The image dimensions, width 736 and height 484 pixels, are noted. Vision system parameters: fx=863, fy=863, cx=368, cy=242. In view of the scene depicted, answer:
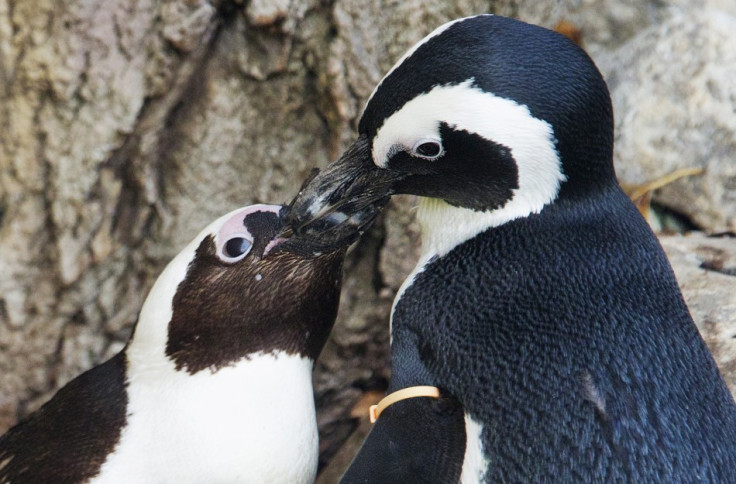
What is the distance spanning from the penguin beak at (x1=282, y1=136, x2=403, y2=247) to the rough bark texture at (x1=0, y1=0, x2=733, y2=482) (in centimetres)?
52

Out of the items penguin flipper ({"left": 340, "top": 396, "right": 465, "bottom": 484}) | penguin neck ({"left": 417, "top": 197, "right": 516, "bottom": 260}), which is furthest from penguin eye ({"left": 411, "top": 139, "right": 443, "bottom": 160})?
penguin flipper ({"left": 340, "top": 396, "right": 465, "bottom": 484})

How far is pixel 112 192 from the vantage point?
7.02 feet

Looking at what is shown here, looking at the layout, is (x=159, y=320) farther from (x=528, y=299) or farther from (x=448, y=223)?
(x=528, y=299)

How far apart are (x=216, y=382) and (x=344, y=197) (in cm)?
48

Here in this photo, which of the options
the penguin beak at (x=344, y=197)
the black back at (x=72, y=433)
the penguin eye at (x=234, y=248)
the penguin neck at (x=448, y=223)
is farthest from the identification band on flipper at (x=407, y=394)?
the black back at (x=72, y=433)

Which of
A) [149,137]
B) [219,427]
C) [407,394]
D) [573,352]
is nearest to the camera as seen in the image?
[573,352]

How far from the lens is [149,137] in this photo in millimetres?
2117

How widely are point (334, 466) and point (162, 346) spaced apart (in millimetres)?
741

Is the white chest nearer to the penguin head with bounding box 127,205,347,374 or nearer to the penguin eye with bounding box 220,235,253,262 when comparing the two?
the penguin head with bounding box 127,205,347,374

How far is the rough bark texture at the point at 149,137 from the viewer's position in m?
2.00

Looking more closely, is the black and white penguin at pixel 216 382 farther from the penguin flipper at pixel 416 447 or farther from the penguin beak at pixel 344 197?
the penguin flipper at pixel 416 447

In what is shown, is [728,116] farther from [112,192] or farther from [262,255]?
[112,192]

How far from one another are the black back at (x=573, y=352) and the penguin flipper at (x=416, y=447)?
0.04 meters

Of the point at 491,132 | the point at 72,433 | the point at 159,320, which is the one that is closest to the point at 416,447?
the point at 491,132
